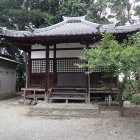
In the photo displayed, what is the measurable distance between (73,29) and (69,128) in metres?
7.46

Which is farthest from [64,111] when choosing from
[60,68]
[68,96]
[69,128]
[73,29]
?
[73,29]

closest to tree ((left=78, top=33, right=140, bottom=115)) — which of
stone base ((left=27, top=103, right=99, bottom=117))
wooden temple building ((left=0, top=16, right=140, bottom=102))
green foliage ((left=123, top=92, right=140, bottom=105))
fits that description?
green foliage ((left=123, top=92, right=140, bottom=105))

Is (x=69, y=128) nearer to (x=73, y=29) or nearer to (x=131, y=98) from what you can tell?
(x=131, y=98)

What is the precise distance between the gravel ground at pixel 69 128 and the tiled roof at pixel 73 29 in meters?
4.36

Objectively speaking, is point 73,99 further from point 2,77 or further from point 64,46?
point 2,77

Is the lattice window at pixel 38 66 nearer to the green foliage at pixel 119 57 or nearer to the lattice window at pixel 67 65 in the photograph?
the lattice window at pixel 67 65

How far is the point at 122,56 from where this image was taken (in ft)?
19.1

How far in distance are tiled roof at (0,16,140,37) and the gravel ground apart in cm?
436

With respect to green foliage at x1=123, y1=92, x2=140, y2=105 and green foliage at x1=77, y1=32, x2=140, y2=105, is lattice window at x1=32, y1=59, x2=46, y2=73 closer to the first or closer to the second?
green foliage at x1=77, y1=32, x2=140, y2=105

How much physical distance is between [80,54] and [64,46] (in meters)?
1.13

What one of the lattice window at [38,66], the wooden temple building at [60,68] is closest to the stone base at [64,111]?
the wooden temple building at [60,68]

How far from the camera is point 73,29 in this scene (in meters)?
11.8

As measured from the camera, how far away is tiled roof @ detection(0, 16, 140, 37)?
9448 mm

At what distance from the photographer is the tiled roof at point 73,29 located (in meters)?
9.45
